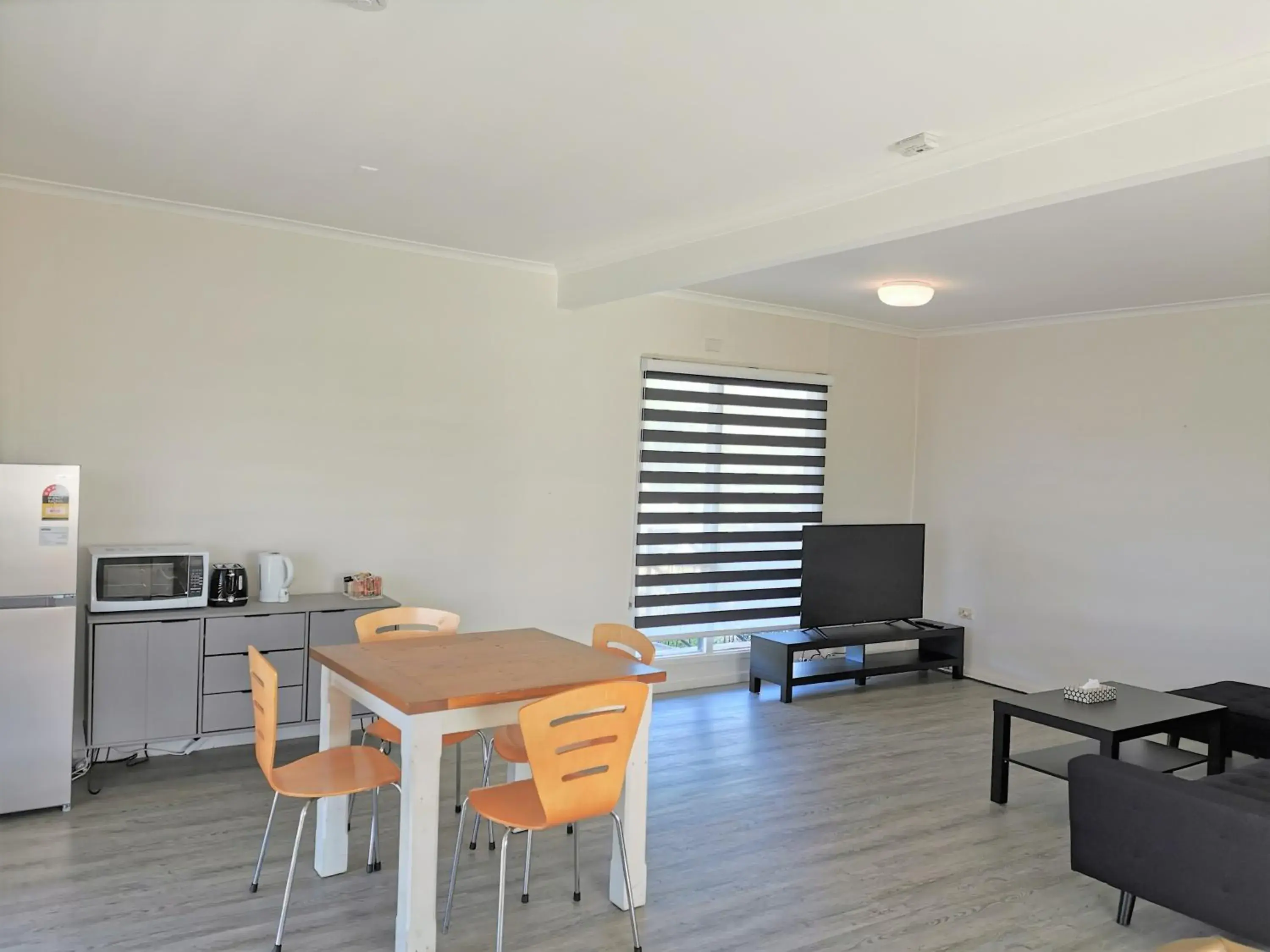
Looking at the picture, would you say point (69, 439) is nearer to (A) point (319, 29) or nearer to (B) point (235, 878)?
(B) point (235, 878)

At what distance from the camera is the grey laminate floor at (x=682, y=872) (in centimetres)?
316

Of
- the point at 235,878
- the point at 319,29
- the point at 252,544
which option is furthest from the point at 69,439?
the point at 319,29

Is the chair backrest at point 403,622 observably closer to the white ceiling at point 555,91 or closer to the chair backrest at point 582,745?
the chair backrest at point 582,745

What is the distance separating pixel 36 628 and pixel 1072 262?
528 centimetres

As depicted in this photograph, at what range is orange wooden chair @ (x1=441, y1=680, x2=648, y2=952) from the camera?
9.09 feet

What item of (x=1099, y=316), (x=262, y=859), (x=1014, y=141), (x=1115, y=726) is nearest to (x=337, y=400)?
(x=262, y=859)

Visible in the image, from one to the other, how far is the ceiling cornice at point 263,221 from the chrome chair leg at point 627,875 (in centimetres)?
339

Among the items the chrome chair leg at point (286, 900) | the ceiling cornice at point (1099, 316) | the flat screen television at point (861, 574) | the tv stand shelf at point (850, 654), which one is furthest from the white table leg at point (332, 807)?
the ceiling cornice at point (1099, 316)

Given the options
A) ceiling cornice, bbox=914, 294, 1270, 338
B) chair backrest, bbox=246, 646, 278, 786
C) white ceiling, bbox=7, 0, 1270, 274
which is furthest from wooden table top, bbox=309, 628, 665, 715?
ceiling cornice, bbox=914, 294, 1270, 338

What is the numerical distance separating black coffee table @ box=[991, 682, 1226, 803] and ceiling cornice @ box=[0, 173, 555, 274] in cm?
368

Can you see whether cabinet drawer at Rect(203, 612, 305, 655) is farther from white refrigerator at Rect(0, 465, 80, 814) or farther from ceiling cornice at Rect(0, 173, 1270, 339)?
ceiling cornice at Rect(0, 173, 1270, 339)

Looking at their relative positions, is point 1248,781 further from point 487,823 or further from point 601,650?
point 487,823

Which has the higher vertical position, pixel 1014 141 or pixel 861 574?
pixel 1014 141

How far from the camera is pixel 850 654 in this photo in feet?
24.0
